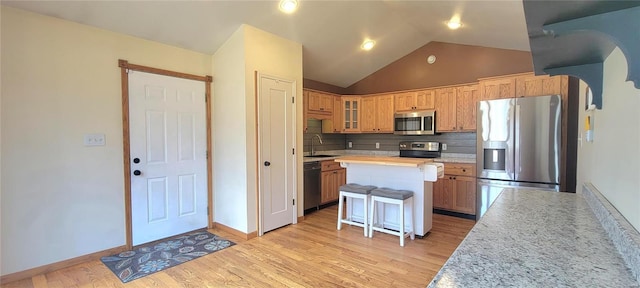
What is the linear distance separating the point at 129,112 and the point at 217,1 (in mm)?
1571

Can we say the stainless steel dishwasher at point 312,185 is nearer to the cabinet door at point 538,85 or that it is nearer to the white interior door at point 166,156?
the white interior door at point 166,156

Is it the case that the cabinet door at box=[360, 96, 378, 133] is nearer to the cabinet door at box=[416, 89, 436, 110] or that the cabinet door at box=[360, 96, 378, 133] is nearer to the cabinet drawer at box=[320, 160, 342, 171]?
the cabinet door at box=[416, 89, 436, 110]

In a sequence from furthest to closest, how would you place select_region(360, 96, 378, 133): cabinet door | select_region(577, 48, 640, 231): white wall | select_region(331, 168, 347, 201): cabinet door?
select_region(360, 96, 378, 133): cabinet door < select_region(331, 168, 347, 201): cabinet door < select_region(577, 48, 640, 231): white wall

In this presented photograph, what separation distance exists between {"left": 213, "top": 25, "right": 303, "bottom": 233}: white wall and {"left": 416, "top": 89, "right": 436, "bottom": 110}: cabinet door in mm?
2365

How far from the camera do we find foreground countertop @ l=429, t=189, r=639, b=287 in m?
0.78

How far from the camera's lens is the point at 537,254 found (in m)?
0.95

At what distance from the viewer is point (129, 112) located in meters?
3.27

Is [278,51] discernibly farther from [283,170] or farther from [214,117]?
[283,170]

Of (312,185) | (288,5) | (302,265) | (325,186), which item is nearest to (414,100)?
(325,186)

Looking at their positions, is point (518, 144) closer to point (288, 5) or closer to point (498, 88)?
point (498, 88)

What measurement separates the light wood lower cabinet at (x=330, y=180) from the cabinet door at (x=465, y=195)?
1.92 metres

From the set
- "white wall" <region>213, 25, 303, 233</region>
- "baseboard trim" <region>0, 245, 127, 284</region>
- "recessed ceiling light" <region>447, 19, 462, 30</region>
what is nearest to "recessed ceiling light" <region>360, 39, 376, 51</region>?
"recessed ceiling light" <region>447, 19, 462, 30</region>

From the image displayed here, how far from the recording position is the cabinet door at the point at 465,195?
4.34m

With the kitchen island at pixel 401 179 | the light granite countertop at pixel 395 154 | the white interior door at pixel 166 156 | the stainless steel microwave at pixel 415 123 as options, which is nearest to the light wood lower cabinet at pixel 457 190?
the light granite countertop at pixel 395 154
